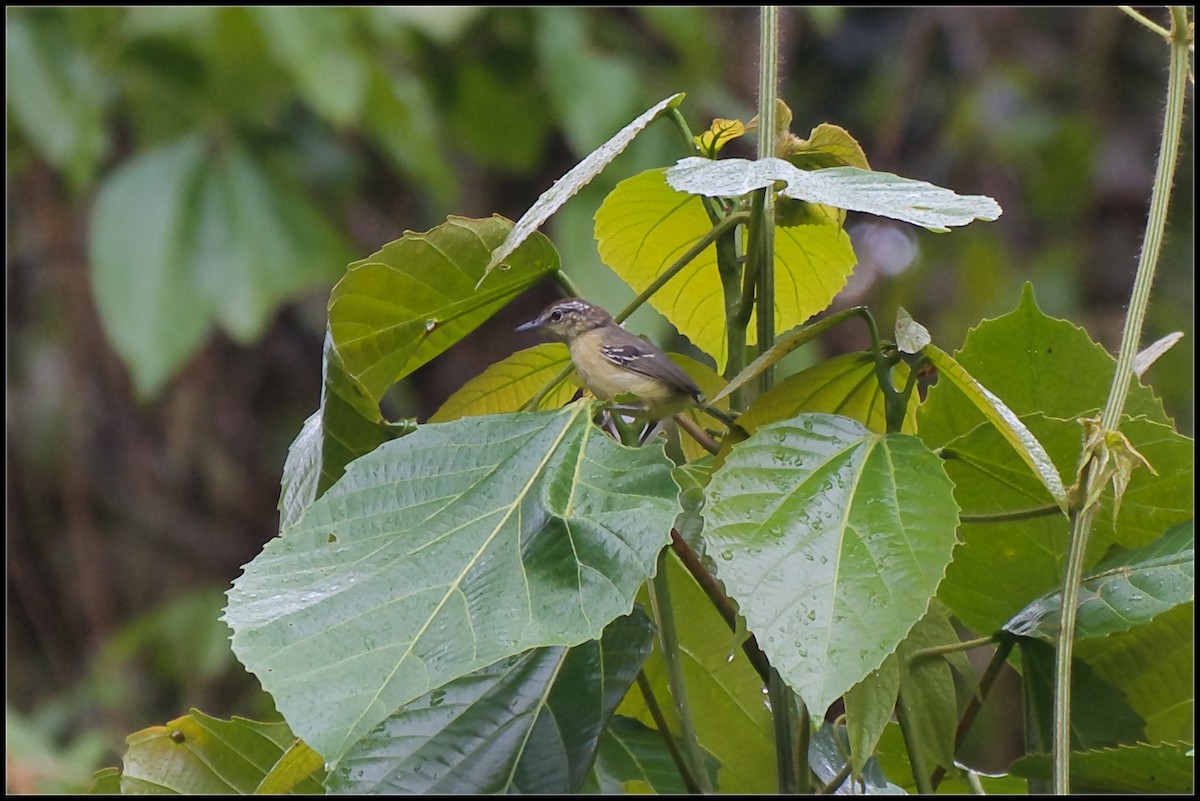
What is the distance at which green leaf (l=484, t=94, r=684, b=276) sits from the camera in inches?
30.7

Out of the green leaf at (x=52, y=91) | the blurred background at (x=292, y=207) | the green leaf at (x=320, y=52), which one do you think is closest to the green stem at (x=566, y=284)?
the blurred background at (x=292, y=207)

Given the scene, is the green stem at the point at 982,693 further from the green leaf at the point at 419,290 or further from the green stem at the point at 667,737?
the green leaf at the point at 419,290

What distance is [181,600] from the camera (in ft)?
14.8

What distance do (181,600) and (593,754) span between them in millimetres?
3956

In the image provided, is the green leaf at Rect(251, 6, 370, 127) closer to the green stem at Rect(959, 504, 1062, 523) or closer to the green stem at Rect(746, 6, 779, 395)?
the green stem at Rect(746, 6, 779, 395)

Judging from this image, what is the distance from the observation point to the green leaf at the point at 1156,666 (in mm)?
1000

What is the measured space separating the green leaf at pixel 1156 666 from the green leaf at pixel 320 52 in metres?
2.52

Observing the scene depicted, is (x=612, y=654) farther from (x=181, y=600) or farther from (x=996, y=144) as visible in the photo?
(x=996, y=144)

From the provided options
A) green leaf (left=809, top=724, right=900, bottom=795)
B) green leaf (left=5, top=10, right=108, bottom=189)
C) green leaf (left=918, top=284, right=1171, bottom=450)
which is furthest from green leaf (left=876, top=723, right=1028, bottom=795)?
green leaf (left=5, top=10, right=108, bottom=189)

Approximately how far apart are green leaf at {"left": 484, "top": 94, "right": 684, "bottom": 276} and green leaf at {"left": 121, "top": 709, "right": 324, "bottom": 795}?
1.43 feet

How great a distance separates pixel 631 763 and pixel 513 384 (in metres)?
0.32

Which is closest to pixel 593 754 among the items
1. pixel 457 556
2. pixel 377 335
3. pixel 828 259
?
pixel 457 556

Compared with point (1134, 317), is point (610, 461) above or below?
below

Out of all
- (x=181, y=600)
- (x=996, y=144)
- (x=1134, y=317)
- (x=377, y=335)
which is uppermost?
(x=996, y=144)
